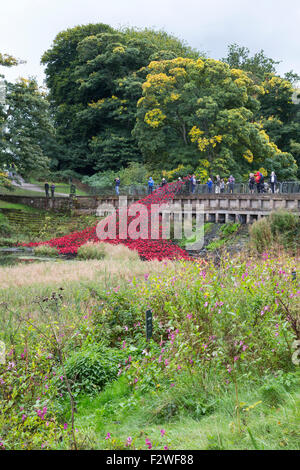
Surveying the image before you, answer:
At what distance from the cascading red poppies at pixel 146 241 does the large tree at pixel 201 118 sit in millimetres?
3639

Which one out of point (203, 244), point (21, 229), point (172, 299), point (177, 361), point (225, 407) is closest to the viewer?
point (225, 407)

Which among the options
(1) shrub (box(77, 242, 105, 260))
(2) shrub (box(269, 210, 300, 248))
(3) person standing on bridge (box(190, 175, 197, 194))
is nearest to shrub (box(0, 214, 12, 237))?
(1) shrub (box(77, 242, 105, 260))

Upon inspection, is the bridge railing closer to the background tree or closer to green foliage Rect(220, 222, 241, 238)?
green foliage Rect(220, 222, 241, 238)

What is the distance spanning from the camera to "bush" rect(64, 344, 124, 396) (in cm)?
624

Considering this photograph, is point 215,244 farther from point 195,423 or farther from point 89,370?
point 195,423

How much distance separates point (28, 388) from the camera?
5730 mm

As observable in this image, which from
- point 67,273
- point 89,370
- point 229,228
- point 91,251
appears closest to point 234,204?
point 229,228

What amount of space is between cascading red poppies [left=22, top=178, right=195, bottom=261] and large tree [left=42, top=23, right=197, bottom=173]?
38.1 ft

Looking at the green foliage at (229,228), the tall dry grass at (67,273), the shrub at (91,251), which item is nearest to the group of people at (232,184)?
the green foliage at (229,228)

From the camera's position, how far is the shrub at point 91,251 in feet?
67.5

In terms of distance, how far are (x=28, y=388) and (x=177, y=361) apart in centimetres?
197

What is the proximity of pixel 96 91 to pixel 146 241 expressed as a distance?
2431 centimetres
